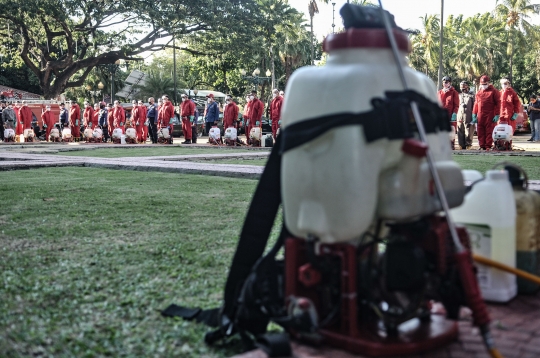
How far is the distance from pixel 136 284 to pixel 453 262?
5.84 feet

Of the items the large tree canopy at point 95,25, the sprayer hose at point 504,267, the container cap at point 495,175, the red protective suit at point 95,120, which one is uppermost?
the large tree canopy at point 95,25

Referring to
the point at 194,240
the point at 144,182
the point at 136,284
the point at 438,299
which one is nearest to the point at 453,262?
the point at 438,299

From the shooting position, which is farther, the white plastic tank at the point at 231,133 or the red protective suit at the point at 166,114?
the red protective suit at the point at 166,114

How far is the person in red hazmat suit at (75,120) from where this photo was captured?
31.3m

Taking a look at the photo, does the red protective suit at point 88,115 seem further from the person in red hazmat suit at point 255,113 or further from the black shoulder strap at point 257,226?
the black shoulder strap at point 257,226

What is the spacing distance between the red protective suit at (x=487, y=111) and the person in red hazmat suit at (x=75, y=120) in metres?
19.8

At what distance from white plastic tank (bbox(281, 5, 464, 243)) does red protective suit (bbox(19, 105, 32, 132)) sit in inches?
1228

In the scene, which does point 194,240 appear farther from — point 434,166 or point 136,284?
point 434,166

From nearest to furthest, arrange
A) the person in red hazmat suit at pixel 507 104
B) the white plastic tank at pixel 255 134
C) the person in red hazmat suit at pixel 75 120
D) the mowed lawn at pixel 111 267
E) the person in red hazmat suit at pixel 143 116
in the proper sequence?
the mowed lawn at pixel 111 267, the person in red hazmat suit at pixel 507 104, the white plastic tank at pixel 255 134, the person in red hazmat suit at pixel 143 116, the person in red hazmat suit at pixel 75 120

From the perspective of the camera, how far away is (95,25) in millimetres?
35719

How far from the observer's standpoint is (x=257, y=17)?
3519cm

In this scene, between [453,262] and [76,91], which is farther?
[76,91]

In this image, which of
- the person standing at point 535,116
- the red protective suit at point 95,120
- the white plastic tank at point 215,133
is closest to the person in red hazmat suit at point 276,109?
the white plastic tank at point 215,133

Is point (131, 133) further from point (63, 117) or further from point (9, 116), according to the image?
point (9, 116)
